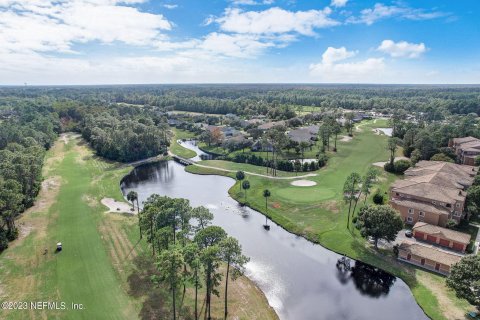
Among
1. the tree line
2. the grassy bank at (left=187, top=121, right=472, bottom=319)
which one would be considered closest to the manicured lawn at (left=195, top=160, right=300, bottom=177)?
the grassy bank at (left=187, top=121, right=472, bottom=319)

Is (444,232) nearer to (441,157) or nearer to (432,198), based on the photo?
(432,198)

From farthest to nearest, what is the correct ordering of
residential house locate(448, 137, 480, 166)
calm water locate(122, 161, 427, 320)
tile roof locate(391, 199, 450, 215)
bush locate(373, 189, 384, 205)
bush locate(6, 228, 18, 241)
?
residential house locate(448, 137, 480, 166)
bush locate(373, 189, 384, 205)
tile roof locate(391, 199, 450, 215)
bush locate(6, 228, 18, 241)
calm water locate(122, 161, 427, 320)

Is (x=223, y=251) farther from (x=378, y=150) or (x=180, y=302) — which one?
(x=378, y=150)

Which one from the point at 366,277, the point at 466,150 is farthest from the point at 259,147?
the point at 366,277

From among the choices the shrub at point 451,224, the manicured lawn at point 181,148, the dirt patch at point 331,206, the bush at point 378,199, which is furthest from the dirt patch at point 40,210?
the shrub at point 451,224

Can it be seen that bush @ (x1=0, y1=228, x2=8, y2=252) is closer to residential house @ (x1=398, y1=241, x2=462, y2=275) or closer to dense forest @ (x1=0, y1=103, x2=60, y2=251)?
dense forest @ (x1=0, y1=103, x2=60, y2=251)

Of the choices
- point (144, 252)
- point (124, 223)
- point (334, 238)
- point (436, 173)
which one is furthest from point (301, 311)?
point (436, 173)
